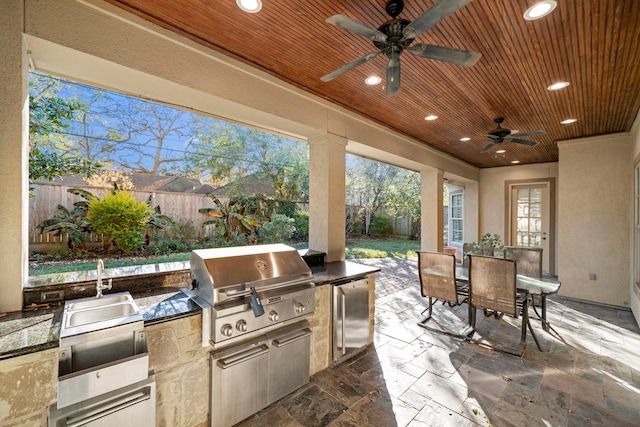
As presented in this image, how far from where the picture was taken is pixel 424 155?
5188 millimetres

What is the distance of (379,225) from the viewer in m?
12.8

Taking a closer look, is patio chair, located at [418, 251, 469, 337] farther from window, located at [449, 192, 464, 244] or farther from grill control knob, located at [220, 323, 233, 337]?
window, located at [449, 192, 464, 244]

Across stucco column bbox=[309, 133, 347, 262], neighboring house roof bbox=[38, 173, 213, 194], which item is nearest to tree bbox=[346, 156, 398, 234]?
neighboring house roof bbox=[38, 173, 213, 194]

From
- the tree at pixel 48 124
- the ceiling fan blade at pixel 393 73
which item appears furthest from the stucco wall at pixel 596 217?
the tree at pixel 48 124

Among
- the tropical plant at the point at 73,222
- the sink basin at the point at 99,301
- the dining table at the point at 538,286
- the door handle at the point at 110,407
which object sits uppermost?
the tropical plant at the point at 73,222

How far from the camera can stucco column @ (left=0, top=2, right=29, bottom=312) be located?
1.53 meters

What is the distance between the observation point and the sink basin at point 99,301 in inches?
64.6

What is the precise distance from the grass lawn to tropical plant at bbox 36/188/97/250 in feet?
1.48

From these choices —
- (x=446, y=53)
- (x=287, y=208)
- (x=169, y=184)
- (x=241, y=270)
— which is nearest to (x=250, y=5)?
(x=446, y=53)

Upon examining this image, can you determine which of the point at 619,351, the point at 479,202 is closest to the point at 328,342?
the point at 619,351

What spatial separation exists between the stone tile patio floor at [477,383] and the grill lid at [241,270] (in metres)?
0.98

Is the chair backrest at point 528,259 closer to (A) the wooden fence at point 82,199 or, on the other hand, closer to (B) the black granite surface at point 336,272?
(B) the black granite surface at point 336,272

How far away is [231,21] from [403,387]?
324cm

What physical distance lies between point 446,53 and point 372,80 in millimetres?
1048
